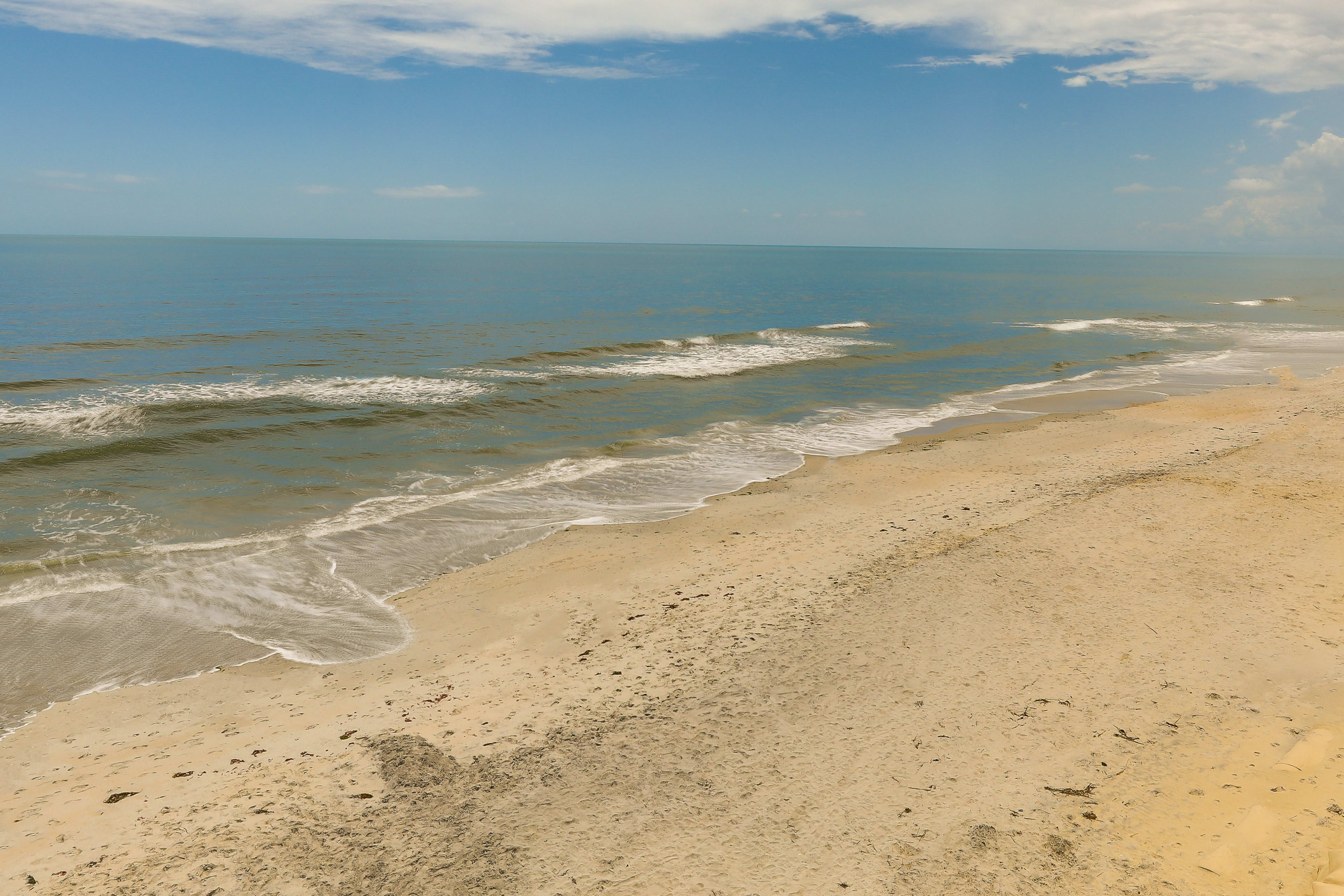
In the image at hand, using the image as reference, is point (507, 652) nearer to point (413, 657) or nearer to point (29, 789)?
point (413, 657)

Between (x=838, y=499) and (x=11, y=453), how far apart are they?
16311 millimetres

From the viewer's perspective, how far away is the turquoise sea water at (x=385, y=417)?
9.43 m

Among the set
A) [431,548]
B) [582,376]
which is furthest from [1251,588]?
[582,376]

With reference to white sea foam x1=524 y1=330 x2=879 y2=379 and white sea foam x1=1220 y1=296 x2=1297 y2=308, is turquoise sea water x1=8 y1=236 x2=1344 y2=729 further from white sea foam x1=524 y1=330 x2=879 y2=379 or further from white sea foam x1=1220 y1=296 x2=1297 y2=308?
white sea foam x1=1220 y1=296 x2=1297 y2=308

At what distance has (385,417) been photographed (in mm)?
19188

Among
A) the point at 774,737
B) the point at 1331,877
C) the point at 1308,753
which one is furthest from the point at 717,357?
the point at 1331,877

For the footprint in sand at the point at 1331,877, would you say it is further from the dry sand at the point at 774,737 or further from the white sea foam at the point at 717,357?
the white sea foam at the point at 717,357

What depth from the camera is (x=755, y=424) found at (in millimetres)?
19562

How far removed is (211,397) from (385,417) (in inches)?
214

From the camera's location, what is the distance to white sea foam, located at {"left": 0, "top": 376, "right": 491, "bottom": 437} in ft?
58.2

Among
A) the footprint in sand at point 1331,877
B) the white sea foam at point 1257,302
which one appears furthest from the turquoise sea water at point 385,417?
the footprint in sand at point 1331,877

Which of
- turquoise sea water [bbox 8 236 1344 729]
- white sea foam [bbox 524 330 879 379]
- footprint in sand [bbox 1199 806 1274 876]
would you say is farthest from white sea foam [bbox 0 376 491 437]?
footprint in sand [bbox 1199 806 1274 876]

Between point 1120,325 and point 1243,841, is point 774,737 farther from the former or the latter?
point 1120,325

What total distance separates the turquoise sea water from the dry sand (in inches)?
56.1
